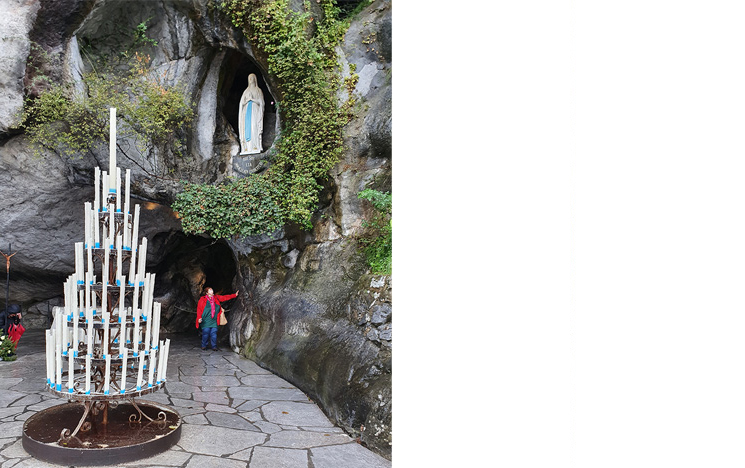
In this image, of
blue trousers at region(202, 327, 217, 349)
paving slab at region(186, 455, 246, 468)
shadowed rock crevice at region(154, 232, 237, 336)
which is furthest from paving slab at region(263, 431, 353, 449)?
shadowed rock crevice at region(154, 232, 237, 336)

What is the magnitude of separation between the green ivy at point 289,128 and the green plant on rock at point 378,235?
116cm

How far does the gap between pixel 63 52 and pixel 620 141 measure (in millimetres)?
9571

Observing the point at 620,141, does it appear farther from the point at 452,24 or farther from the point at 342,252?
the point at 342,252

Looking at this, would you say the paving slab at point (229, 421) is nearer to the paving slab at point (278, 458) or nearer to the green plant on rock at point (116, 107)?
the paving slab at point (278, 458)

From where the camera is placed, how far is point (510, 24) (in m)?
0.63

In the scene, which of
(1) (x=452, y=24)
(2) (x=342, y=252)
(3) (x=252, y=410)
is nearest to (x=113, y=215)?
(3) (x=252, y=410)

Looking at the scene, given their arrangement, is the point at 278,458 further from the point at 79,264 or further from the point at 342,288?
the point at 342,288

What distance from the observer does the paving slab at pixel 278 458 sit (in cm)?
429

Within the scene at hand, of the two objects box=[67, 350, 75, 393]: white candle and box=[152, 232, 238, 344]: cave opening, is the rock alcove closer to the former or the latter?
box=[152, 232, 238, 344]: cave opening

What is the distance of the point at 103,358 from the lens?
4.40 m

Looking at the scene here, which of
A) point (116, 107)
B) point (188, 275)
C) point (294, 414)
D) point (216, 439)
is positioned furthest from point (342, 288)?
point (188, 275)

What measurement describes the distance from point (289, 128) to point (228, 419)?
15.6ft

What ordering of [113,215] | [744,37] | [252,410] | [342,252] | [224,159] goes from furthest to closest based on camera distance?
[224,159] < [342,252] < [252,410] < [113,215] < [744,37]

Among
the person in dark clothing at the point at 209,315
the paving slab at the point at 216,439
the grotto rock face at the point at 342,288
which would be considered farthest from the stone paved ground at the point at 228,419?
the person in dark clothing at the point at 209,315
